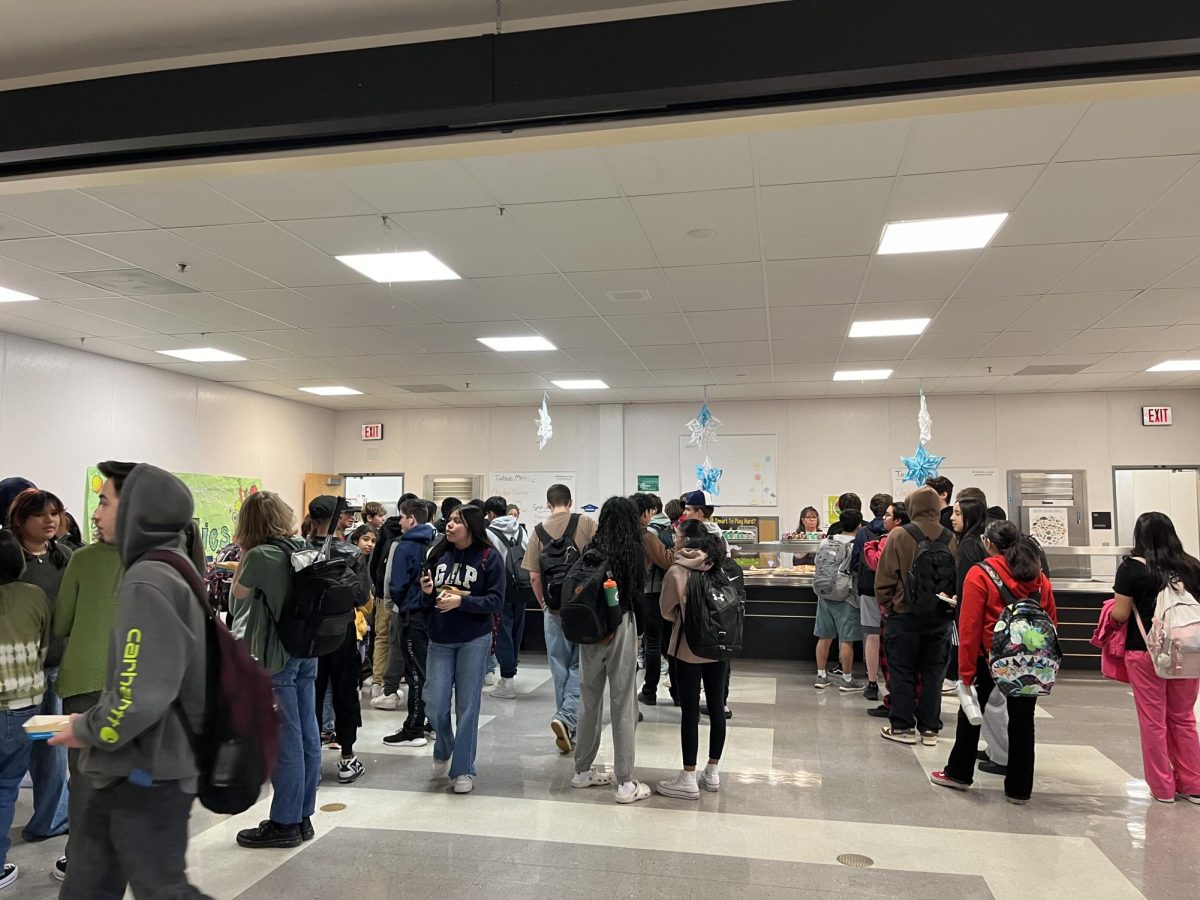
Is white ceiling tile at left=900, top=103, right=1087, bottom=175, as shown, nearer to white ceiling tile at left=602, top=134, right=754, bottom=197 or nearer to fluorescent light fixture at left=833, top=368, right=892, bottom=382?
white ceiling tile at left=602, top=134, right=754, bottom=197

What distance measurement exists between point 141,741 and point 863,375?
9353 mm

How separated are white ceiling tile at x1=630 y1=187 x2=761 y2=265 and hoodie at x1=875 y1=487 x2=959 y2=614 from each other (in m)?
1.95

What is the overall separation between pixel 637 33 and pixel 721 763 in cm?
394

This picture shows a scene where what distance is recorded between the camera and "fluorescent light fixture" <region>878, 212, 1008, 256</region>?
16.0ft

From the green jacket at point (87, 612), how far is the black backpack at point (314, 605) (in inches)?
27.4

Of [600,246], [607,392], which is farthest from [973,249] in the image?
[607,392]

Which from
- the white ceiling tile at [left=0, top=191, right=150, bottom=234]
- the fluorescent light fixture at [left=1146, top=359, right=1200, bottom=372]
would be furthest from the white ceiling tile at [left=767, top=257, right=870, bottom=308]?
the fluorescent light fixture at [left=1146, top=359, right=1200, bottom=372]

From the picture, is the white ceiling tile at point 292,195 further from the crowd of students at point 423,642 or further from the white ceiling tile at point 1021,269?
the white ceiling tile at point 1021,269

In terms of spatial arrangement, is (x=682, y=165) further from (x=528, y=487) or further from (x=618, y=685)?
(x=528, y=487)

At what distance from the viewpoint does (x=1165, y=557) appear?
13.4ft

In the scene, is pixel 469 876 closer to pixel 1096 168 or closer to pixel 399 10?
pixel 399 10

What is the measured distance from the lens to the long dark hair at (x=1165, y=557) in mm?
4031

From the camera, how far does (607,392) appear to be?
11.5m

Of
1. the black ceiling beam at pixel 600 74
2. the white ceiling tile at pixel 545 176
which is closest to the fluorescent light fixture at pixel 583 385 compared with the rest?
the white ceiling tile at pixel 545 176
